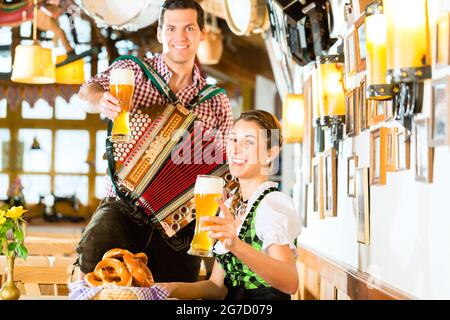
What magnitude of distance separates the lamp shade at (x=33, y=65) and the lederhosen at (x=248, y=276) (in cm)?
333

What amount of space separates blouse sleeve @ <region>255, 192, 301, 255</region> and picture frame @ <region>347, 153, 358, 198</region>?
2.98 ft

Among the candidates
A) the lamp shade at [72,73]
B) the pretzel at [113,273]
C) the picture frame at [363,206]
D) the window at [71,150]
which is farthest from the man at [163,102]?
the window at [71,150]

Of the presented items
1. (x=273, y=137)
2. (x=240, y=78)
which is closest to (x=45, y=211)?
(x=240, y=78)

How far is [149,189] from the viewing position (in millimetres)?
3088

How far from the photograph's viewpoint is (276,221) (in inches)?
93.0

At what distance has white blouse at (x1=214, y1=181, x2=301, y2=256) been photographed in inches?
91.6

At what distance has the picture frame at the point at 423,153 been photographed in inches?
87.0

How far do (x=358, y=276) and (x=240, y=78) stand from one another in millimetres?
11921

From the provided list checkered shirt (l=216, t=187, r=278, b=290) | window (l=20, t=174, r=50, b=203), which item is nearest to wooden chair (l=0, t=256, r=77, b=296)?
checkered shirt (l=216, t=187, r=278, b=290)

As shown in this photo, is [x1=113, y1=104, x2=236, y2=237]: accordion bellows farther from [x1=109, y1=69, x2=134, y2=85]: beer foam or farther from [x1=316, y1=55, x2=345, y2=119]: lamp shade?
[x1=316, y1=55, x2=345, y2=119]: lamp shade

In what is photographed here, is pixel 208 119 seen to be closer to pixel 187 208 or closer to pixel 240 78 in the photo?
pixel 187 208

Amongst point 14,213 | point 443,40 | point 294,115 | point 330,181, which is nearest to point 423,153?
point 443,40

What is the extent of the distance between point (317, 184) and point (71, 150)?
16.7 m

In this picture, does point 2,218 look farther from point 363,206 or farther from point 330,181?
point 330,181
